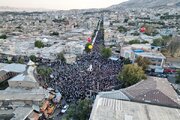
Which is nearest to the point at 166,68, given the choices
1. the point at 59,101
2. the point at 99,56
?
the point at 99,56

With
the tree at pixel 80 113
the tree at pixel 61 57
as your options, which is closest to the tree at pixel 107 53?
the tree at pixel 61 57

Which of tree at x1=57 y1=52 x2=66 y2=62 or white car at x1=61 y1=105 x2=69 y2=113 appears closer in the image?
white car at x1=61 y1=105 x2=69 y2=113

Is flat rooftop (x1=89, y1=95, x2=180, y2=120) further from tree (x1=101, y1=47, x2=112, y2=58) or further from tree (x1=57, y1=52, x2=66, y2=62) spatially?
tree (x1=101, y1=47, x2=112, y2=58)

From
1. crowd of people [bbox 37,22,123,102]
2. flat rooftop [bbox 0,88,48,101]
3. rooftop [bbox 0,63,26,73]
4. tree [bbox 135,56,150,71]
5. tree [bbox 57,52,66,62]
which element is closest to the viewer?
flat rooftop [bbox 0,88,48,101]

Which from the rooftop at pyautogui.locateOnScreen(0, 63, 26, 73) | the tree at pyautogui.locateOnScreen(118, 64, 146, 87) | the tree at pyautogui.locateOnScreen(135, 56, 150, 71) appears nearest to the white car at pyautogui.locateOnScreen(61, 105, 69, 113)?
the tree at pyautogui.locateOnScreen(118, 64, 146, 87)

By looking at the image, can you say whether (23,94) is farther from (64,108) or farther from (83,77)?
(83,77)

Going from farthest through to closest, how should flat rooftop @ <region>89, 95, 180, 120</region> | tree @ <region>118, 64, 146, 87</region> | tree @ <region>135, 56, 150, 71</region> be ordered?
tree @ <region>135, 56, 150, 71</region>
tree @ <region>118, 64, 146, 87</region>
flat rooftop @ <region>89, 95, 180, 120</region>

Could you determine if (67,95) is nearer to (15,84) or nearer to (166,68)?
(15,84)
